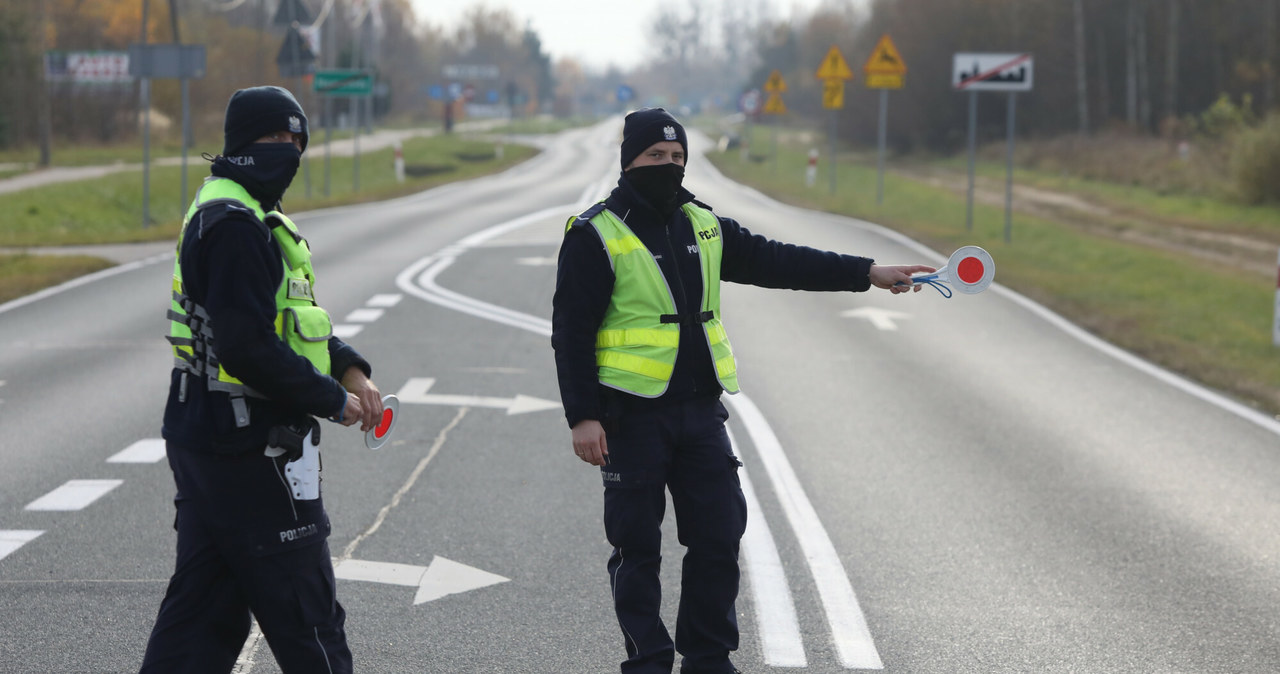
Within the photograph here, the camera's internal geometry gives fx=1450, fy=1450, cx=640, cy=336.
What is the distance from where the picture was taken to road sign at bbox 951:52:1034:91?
68.3 feet

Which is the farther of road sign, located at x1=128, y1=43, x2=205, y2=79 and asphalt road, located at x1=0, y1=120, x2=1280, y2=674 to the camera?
road sign, located at x1=128, y1=43, x2=205, y2=79

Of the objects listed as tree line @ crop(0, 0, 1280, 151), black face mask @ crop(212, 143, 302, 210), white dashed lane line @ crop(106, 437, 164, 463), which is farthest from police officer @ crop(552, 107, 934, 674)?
tree line @ crop(0, 0, 1280, 151)

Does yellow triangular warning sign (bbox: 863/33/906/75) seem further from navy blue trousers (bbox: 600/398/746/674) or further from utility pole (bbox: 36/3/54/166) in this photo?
utility pole (bbox: 36/3/54/166)

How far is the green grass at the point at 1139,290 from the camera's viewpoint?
12258mm

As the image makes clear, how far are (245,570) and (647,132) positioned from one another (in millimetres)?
1784

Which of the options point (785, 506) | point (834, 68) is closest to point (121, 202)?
point (834, 68)

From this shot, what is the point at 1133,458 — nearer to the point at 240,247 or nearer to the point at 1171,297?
the point at 240,247

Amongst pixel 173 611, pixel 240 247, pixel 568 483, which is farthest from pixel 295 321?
pixel 568 483

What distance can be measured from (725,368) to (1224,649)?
81.4 inches

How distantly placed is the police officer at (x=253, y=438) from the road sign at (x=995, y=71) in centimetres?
1797

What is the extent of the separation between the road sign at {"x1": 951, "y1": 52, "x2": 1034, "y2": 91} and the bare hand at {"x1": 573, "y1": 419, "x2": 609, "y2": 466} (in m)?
17.3

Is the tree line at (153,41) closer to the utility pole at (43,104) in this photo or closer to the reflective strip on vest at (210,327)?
the utility pole at (43,104)

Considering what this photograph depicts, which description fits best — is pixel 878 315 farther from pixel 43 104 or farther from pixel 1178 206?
pixel 43 104

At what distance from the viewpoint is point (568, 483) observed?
7.50m
